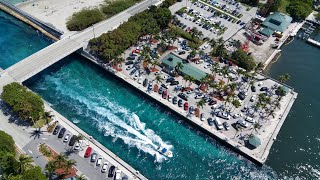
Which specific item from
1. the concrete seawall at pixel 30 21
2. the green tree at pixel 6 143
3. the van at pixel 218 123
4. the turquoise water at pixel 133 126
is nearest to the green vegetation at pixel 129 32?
the turquoise water at pixel 133 126

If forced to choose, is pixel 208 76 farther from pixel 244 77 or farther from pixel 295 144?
pixel 295 144

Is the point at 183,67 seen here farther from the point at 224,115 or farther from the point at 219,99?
the point at 224,115

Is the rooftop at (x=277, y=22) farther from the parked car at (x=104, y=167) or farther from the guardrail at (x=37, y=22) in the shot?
the parked car at (x=104, y=167)

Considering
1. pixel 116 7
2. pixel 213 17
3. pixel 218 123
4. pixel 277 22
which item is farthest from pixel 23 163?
pixel 277 22

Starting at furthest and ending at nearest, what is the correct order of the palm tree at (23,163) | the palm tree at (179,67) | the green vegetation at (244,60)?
the green vegetation at (244,60)
the palm tree at (179,67)
the palm tree at (23,163)

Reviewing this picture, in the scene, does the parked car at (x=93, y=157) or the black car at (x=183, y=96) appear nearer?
the parked car at (x=93, y=157)

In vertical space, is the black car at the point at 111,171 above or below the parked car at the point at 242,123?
below

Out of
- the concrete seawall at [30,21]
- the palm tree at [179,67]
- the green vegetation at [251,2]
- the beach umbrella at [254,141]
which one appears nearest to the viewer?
the beach umbrella at [254,141]
